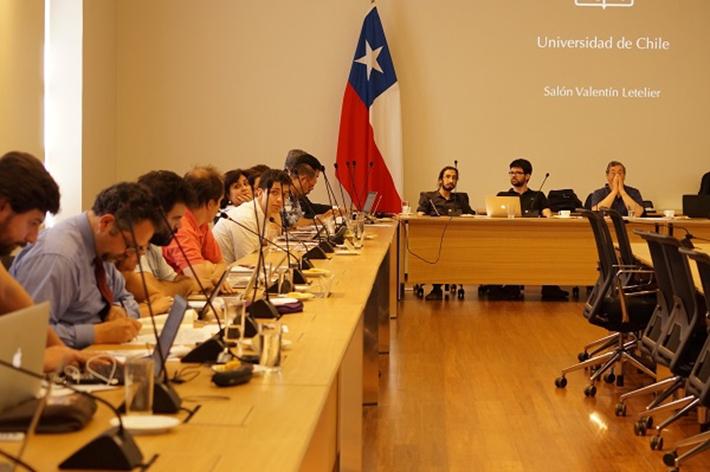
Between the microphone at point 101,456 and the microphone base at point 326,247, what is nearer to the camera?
the microphone at point 101,456

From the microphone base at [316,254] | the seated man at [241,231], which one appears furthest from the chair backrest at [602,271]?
the seated man at [241,231]

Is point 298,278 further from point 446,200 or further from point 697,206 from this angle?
point 697,206

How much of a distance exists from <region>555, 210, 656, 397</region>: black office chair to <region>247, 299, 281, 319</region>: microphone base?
8.75ft

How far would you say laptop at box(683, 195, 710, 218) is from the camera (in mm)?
9641

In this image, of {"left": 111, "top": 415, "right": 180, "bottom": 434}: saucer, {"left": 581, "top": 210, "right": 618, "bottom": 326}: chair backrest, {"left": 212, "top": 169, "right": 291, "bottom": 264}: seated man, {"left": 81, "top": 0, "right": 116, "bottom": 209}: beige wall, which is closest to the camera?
{"left": 111, "top": 415, "right": 180, "bottom": 434}: saucer

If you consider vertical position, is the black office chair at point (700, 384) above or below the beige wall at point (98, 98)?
below

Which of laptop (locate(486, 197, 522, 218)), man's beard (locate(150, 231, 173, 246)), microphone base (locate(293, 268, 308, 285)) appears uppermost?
man's beard (locate(150, 231, 173, 246))

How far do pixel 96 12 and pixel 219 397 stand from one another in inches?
351

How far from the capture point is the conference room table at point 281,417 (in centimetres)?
188

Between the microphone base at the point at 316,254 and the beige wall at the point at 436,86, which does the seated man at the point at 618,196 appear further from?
the microphone base at the point at 316,254

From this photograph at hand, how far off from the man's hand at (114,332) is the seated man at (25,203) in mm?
438

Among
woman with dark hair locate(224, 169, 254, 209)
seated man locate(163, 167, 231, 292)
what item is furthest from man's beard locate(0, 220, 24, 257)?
woman with dark hair locate(224, 169, 254, 209)

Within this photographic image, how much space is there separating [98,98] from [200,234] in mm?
6038

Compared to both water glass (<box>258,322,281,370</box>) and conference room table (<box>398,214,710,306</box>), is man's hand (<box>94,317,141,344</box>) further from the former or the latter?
conference room table (<box>398,214,710,306</box>)
